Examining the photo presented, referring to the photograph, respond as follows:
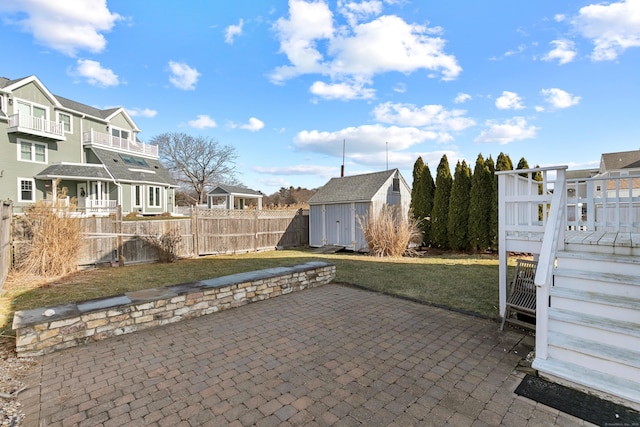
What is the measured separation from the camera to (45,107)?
60.5 feet

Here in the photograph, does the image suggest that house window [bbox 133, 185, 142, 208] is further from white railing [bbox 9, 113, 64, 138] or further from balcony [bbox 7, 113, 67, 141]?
white railing [bbox 9, 113, 64, 138]

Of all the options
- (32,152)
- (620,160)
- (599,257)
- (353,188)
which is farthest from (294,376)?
(620,160)

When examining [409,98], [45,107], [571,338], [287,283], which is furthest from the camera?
[45,107]

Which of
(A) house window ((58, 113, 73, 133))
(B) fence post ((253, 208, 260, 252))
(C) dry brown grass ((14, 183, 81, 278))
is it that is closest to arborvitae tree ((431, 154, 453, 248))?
(B) fence post ((253, 208, 260, 252))

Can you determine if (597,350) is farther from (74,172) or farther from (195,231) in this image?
(74,172)

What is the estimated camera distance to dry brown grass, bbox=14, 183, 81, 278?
7074mm

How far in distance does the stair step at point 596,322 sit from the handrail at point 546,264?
0.26 metres

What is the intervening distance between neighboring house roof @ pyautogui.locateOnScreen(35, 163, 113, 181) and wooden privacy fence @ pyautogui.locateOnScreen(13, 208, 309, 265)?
11.7 meters

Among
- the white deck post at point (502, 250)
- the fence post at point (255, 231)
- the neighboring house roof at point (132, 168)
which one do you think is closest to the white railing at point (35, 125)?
the neighboring house roof at point (132, 168)

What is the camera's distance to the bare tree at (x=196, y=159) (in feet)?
112

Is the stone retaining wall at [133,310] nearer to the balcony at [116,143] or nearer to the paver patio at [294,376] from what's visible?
the paver patio at [294,376]

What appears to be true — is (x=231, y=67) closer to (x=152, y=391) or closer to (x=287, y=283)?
(x=287, y=283)

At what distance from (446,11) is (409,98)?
3762mm

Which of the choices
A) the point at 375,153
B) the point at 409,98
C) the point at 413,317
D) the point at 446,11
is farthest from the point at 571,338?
the point at 375,153
